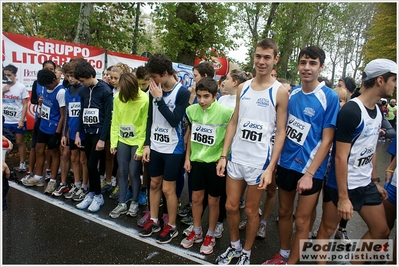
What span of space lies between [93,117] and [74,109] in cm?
50

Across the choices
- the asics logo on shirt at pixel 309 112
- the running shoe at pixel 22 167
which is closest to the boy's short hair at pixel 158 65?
the asics logo on shirt at pixel 309 112

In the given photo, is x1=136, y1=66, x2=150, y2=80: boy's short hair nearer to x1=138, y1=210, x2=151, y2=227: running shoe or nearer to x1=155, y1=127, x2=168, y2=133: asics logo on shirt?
x1=155, y1=127, x2=168, y2=133: asics logo on shirt

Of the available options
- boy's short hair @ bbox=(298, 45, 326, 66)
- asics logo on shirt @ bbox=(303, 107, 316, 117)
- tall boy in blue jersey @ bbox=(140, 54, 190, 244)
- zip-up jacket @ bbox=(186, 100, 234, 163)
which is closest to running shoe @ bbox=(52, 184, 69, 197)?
tall boy in blue jersey @ bbox=(140, 54, 190, 244)

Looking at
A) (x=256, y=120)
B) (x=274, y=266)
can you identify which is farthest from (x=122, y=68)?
(x=274, y=266)

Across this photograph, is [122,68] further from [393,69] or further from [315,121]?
[393,69]

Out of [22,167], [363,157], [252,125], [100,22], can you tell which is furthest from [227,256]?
[100,22]

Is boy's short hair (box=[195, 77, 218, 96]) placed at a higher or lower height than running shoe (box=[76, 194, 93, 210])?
higher

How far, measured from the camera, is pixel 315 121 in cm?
250

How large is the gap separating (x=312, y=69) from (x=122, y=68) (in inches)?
117

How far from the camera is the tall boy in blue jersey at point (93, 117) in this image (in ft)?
12.6

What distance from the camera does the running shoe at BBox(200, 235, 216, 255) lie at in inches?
123

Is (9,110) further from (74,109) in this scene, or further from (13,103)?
(74,109)

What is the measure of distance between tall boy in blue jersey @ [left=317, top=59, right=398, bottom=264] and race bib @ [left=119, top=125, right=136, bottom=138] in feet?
8.16

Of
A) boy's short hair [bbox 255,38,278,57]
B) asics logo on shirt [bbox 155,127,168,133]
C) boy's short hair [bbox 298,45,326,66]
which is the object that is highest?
boy's short hair [bbox 255,38,278,57]
